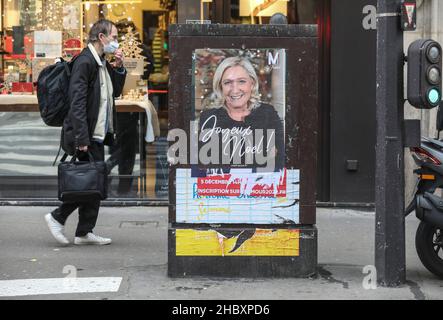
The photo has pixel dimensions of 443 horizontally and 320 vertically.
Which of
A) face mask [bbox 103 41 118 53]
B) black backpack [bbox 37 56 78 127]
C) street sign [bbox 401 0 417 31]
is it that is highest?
street sign [bbox 401 0 417 31]

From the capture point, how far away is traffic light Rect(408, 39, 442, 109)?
21.3ft

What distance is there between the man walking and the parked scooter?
288 cm

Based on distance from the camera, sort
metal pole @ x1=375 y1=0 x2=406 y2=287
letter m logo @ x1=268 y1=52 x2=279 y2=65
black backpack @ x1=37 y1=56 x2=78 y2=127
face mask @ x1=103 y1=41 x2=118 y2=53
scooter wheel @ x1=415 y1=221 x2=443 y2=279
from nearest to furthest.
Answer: metal pole @ x1=375 y1=0 x2=406 y2=287 → letter m logo @ x1=268 y1=52 x2=279 y2=65 → scooter wheel @ x1=415 y1=221 x2=443 y2=279 → black backpack @ x1=37 y1=56 x2=78 y2=127 → face mask @ x1=103 y1=41 x2=118 y2=53

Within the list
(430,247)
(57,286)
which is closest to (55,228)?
(57,286)

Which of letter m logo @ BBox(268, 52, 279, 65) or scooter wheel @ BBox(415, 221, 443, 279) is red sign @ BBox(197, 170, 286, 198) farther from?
scooter wheel @ BBox(415, 221, 443, 279)

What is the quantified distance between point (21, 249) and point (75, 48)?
131 inches

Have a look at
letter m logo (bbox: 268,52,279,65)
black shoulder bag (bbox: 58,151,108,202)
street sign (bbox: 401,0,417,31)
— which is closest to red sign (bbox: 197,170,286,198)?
letter m logo (bbox: 268,52,279,65)

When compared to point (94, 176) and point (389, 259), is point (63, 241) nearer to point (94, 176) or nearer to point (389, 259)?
point (94, 176)

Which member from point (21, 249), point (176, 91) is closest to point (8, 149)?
point (21, 249)

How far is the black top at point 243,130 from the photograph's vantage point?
22.6ft

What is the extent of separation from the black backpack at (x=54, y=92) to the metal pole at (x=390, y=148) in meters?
2.93

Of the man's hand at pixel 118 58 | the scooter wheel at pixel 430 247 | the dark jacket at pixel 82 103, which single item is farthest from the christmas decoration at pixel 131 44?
the scooter wheel at pixel 430 247

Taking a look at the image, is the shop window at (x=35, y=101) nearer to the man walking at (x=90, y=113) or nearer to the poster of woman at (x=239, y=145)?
the man walking at (x=90, y=113)
